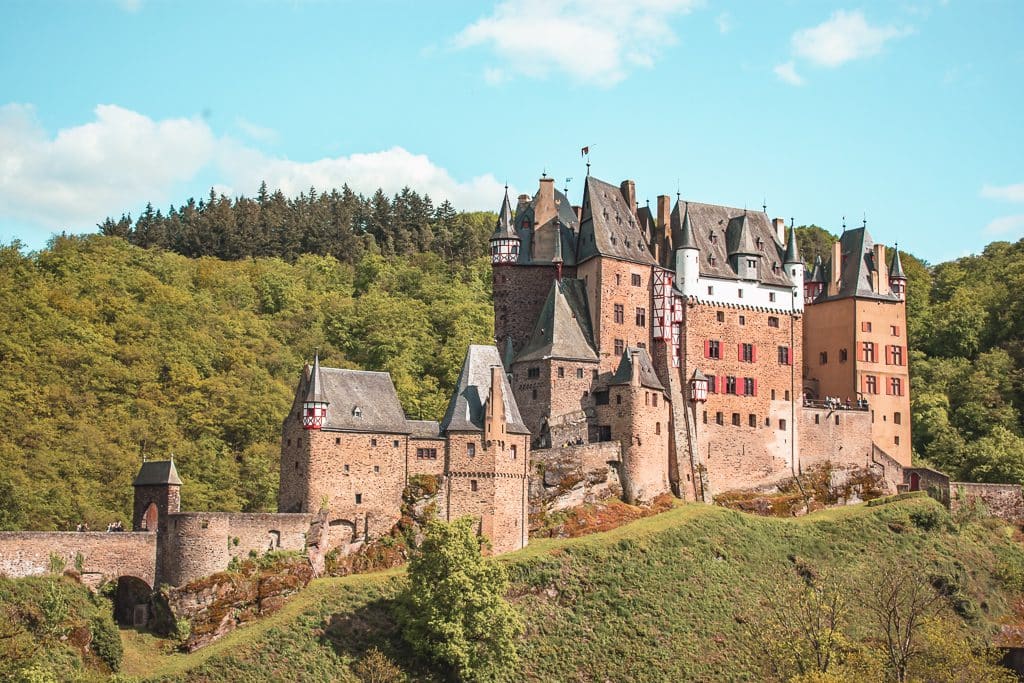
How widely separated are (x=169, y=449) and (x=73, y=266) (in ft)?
62.3

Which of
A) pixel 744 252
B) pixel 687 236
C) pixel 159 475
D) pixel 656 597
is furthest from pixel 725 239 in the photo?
pixel 159 475

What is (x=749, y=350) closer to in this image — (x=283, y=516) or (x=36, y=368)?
(x=283, y=516)

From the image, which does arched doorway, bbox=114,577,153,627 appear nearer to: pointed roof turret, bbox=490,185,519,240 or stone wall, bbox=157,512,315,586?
stone wall, bbox=157,512,315,586

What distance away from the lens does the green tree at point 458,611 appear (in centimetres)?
4588

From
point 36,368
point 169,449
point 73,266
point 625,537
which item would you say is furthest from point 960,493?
point 73,266

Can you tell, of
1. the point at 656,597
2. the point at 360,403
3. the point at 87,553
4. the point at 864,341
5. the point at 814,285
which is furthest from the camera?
the point at 814,285

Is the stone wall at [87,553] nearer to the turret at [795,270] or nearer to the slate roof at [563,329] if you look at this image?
the slate roof at [563,329]

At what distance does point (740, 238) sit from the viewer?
67.8 metres

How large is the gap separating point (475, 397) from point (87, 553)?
16.4 meters

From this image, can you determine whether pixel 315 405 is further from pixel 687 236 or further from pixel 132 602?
pixel 687 236

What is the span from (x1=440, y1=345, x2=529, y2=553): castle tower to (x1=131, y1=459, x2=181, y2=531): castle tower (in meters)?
10.5

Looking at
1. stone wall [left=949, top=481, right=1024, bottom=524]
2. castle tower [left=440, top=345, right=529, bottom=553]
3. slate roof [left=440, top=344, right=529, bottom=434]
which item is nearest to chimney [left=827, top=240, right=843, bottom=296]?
stone wall [left=949, top=481, right=1024, bottom=524]

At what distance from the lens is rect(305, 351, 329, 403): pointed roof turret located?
5109 centimetres

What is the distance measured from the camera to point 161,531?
158 ft
